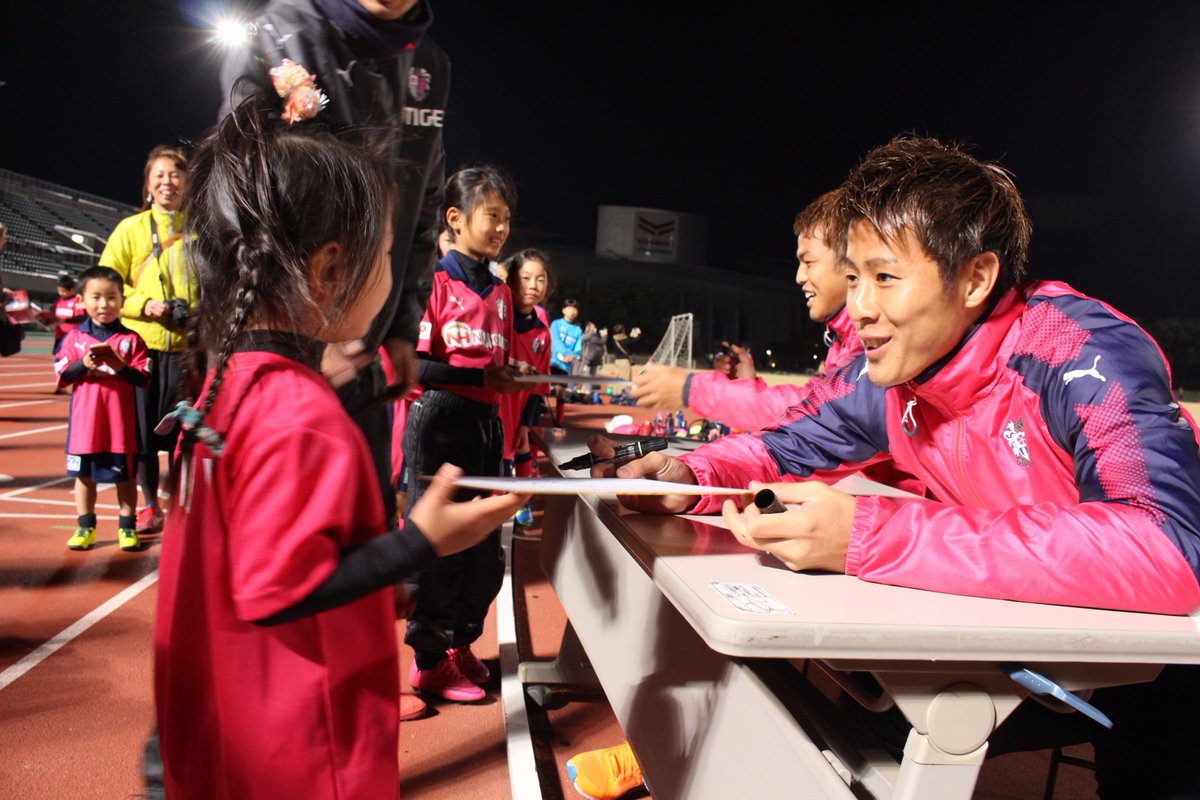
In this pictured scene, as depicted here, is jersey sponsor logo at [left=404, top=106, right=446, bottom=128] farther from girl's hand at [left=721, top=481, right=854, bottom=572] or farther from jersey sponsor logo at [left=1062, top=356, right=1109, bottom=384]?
jersey sponsor logo at [left=1062, top=356, right=1109, bottom=384]

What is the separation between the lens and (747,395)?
2.59 meters

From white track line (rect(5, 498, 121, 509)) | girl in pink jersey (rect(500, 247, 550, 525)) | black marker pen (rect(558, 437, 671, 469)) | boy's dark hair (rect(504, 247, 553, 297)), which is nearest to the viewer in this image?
black marker pen (rect(558, 437, 671, 469))

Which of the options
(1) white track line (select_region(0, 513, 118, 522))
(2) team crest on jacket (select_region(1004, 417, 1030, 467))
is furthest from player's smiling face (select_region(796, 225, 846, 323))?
(1) white track line (select_region(0, 513, 118, 522))

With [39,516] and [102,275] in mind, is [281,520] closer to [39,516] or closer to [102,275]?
[102,275]

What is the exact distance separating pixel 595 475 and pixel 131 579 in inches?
129

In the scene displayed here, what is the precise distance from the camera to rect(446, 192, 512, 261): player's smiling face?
309 cm

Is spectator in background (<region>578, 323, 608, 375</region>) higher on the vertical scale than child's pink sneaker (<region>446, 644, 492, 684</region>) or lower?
higher

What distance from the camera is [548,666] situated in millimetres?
2977

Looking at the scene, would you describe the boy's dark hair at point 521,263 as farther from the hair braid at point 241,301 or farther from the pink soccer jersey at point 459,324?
the hair braid at point 241,301

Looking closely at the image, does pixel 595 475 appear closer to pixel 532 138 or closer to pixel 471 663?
pixel 471 663

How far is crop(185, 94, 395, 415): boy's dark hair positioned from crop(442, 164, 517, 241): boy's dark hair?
6.08ft

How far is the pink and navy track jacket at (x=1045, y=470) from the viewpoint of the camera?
1.06 meters

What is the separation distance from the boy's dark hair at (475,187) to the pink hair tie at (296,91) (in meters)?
1.37

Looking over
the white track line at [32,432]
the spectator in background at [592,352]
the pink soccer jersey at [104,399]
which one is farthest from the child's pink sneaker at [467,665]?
the spectator in background at [592,352]
